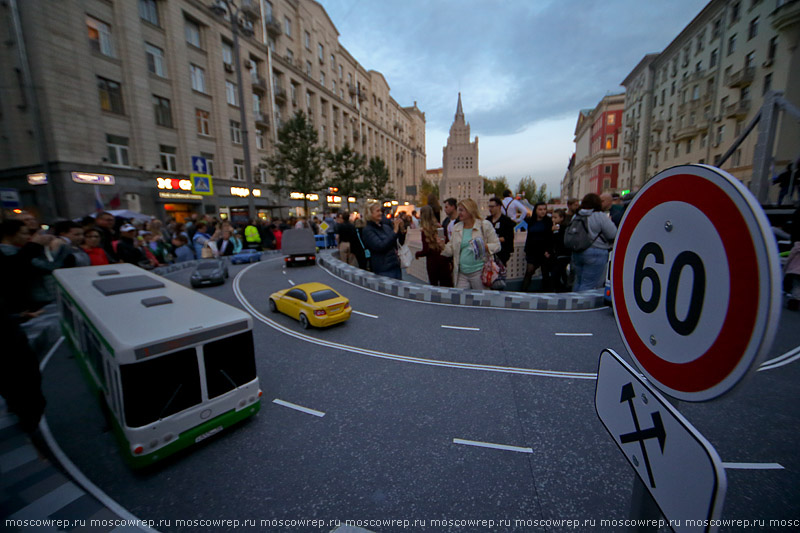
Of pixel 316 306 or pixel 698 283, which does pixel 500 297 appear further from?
pixel 698 283

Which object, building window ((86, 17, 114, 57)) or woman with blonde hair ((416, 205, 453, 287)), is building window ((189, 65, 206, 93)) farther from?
woman with blonde hair ((416, 205, 453, 287))

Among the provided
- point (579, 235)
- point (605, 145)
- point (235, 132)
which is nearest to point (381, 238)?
point (579, 235)

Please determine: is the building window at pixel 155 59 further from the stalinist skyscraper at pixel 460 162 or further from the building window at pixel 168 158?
the stalinist skyscraper at pixel 460 162

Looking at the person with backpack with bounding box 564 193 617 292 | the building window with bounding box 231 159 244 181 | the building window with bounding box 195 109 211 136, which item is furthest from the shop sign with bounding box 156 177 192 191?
the person with backpack with bounding box 564 193 617 292

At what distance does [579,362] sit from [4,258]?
29.2 ft

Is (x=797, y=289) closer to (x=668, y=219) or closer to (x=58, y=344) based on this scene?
(x=668, y=219)

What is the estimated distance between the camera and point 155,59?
22891 mm

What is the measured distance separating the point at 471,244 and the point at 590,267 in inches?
127

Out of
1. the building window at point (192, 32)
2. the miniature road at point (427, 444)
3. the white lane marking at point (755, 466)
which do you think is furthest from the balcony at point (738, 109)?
the building window at point (192, 32)

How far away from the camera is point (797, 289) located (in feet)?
21.6

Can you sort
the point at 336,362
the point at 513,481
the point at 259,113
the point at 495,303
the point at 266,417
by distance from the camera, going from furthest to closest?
the point at 259,113
the point at 495,303
the point at 336,362
the point at 266,417
the point at 513,481

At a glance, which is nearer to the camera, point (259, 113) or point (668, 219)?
point (668, 219)

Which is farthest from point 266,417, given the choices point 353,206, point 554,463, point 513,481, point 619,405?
point 353,206

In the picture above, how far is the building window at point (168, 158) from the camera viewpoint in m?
23.2
